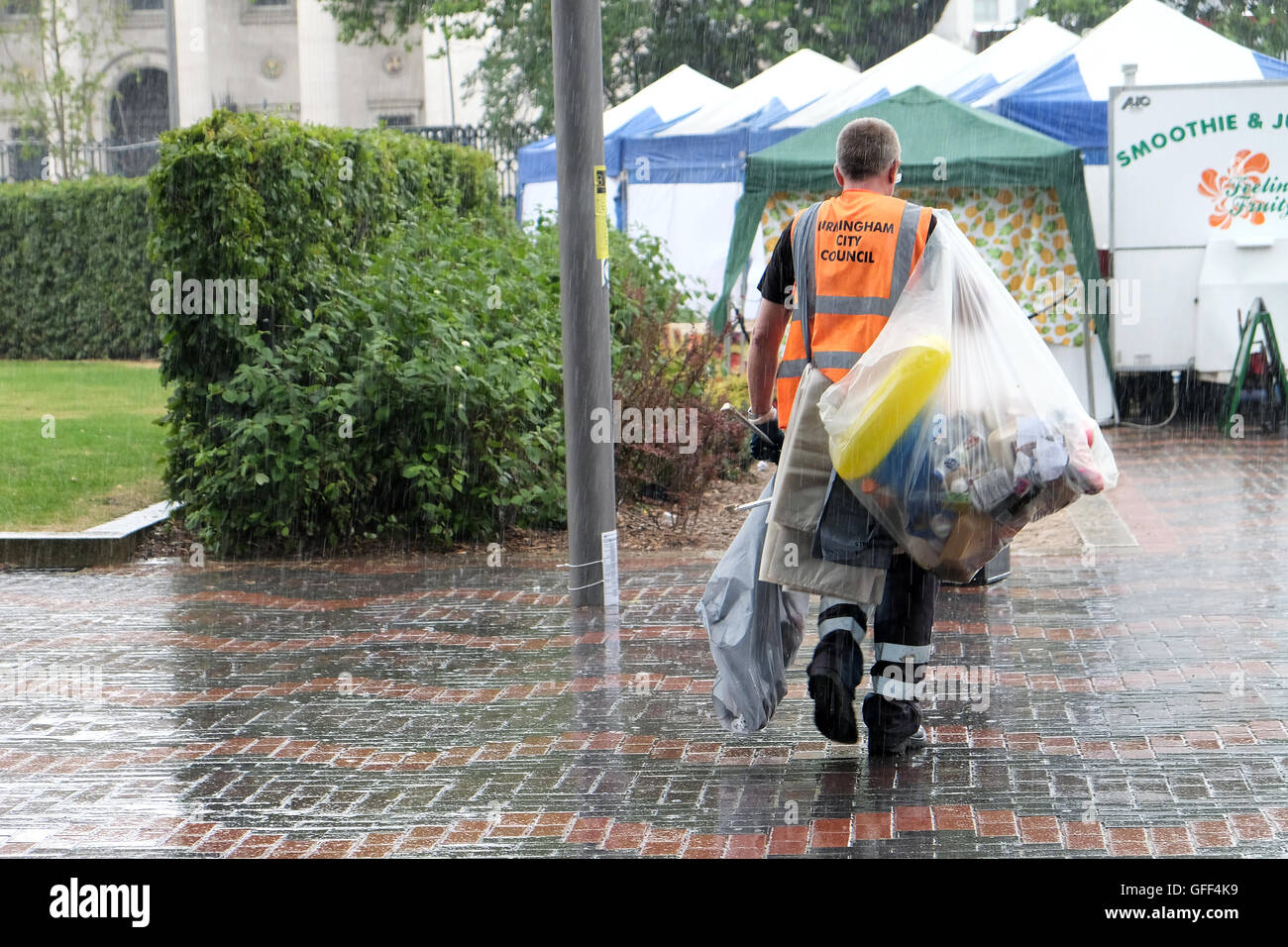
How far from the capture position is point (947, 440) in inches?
182

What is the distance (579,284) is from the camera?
738 centimetres

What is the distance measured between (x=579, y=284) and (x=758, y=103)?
1411 cm

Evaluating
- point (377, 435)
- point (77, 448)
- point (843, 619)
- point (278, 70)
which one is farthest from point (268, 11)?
point (843, 619)

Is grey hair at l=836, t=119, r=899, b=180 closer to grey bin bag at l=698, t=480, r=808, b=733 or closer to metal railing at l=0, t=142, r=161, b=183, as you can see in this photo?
grey bin bag at l=698, t=480, r=808, b=733

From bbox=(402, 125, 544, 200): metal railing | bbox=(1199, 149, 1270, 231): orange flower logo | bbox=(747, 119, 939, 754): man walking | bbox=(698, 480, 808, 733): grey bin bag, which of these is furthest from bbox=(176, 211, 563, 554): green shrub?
bbox=(402, 125, 544, 200): metal railing

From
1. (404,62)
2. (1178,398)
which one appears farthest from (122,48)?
(1178,398)

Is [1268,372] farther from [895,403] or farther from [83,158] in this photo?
[83,158]

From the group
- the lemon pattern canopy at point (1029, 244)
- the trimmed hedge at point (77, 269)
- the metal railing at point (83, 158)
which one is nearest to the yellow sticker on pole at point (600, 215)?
the lemon pattern canopy at point (1029, 244)

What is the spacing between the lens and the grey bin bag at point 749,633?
16.3 feet

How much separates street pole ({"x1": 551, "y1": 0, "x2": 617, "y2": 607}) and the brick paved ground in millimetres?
354

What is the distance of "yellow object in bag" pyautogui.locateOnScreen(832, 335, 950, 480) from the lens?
4.58 meters

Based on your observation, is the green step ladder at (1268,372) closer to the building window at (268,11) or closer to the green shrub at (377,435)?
the green shrub at (377,435)
